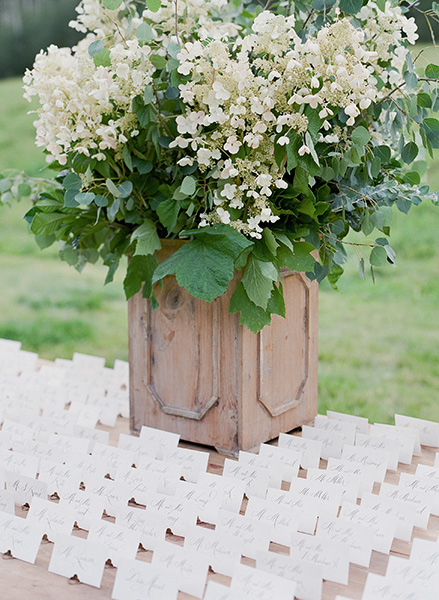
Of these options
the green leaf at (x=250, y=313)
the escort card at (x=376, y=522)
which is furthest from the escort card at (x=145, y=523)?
the green leaf at (x=250, y=313)

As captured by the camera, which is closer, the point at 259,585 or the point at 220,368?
the point at 259,585

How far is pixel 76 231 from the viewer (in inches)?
50.2

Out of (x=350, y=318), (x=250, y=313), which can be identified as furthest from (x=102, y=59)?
(x=350, y=318)

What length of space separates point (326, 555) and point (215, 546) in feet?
0.44

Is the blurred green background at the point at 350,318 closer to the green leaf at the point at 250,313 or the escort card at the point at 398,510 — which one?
the green leaf at the point at 250,313

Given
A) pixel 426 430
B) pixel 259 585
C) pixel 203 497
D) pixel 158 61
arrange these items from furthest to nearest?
pixel 426 430, pixel 158 61, pixel 203 497, pixel 259 585

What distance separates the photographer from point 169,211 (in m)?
1.15

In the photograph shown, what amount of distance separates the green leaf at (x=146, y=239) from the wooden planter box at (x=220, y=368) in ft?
0.25

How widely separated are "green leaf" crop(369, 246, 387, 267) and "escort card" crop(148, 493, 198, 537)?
0.48 metres

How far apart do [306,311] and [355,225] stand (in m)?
0.20

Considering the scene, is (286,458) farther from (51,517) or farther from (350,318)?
(350,318)

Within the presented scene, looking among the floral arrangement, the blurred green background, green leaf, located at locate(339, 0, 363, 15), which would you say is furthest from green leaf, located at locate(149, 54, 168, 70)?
the blurred green background

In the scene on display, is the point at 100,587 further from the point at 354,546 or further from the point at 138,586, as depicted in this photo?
the point at 354,546

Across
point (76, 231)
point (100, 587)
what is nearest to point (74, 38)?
point (76, 231)
